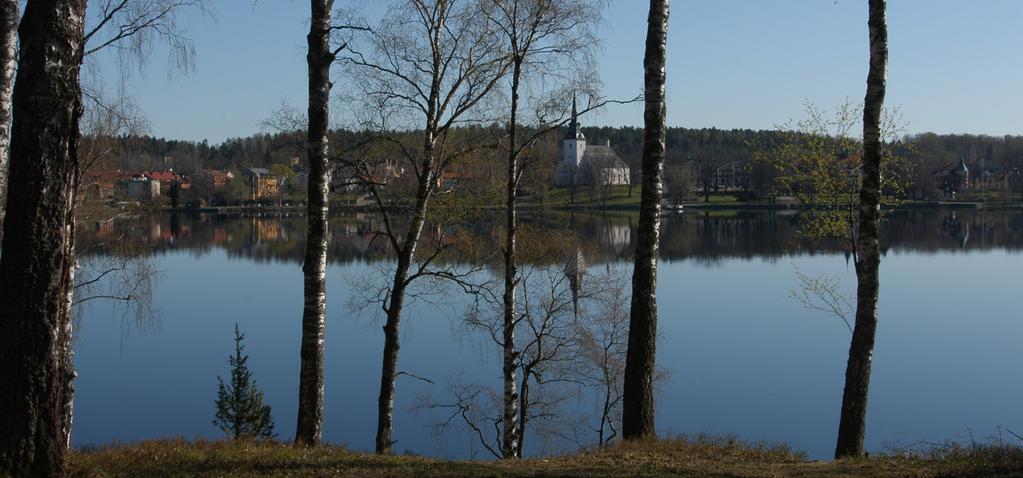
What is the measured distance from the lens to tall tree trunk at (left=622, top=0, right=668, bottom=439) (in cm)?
938

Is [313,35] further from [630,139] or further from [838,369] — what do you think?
[630,139]

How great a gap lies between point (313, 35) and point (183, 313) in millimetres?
29699

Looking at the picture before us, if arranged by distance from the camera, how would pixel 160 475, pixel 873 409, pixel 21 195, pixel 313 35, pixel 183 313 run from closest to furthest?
pixel 21 195 < pixel 160 475 < pixel 313 35 < pixel 873 409 < pixel 183 313

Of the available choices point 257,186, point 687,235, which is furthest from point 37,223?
point 257,186

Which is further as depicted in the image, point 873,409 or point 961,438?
point 873,409

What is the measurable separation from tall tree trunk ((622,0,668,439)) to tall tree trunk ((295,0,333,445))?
3486mm

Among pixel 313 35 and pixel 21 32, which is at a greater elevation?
pixel 313 35

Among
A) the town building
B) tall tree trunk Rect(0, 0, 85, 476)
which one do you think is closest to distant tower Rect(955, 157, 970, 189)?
the town building

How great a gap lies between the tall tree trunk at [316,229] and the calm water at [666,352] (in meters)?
5.45

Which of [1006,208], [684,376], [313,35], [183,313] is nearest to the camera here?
[313,35]

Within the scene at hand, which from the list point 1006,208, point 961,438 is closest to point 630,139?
point 1006,208

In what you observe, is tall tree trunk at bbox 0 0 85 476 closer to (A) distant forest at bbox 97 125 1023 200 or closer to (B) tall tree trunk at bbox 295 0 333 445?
(B) tall tree trunk at bbox 295 0 333 445

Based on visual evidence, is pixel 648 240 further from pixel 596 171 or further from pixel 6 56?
pixel 596 171

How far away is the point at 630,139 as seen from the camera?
Answer: 6594 inches
